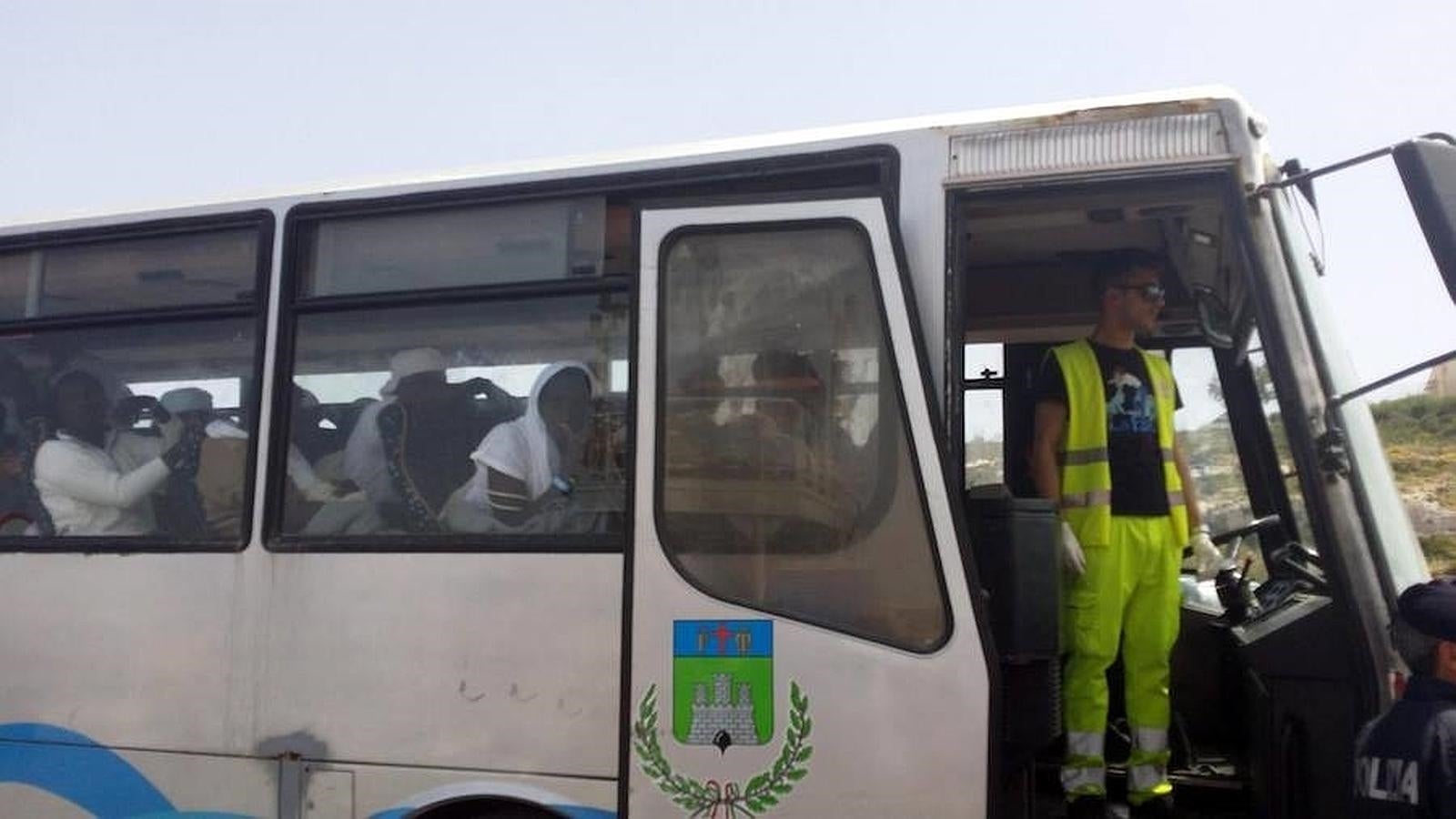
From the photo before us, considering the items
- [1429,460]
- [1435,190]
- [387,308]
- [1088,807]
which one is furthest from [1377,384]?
[1429,460]

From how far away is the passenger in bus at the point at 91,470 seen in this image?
195 inches

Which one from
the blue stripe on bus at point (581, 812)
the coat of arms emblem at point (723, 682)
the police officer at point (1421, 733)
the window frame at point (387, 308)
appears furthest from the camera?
the window frame at point (387, 308)

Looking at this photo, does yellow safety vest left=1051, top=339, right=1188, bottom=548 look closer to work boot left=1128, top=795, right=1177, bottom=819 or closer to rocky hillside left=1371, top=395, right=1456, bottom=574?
work boot left=1128, top=795, right=1177, bottom=819

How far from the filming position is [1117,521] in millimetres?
4762

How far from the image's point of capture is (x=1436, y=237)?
3398 mm

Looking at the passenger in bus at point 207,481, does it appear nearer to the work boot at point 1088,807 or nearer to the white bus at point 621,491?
the white bus at point 621,491

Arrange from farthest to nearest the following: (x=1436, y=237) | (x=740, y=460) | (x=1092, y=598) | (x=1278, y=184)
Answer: (x=1092, y=598) < (x=740, y=460) < (x=1278, y=184) < (x=1436, y=237)

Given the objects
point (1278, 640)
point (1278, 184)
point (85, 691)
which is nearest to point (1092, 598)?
point (1278, 640)

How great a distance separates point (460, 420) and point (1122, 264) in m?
2.31

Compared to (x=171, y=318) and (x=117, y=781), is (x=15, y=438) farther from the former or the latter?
(x=117, y=781)

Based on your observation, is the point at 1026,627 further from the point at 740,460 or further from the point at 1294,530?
the point at 1294,530

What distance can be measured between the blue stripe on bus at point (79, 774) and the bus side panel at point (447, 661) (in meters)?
0.48

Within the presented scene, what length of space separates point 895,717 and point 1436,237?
5.91 feet

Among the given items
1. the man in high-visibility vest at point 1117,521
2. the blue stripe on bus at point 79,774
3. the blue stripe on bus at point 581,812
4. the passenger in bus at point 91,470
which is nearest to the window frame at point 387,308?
the passenger in bus at point 91,470
